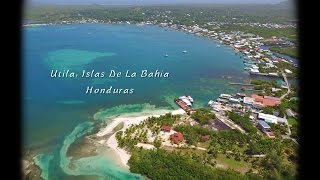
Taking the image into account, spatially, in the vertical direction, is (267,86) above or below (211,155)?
below

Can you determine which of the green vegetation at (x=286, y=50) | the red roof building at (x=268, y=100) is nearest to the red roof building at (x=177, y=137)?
the red roof building at (x=268, y=100)

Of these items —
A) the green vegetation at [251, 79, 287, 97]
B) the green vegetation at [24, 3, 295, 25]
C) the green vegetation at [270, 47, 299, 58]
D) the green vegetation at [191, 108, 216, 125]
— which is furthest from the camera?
the green vegetation at [24, 3, 295, 25]

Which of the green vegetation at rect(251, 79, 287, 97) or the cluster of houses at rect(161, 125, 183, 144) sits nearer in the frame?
the cluster of houses at rect(161, 125, 183, 144)

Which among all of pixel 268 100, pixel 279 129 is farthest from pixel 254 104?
pixel 279 129

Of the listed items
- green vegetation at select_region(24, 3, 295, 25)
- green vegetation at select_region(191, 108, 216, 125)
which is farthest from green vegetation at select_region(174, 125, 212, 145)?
green vegetation at select_region(24, 3, 295, 25)

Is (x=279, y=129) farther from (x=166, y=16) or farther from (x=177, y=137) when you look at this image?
(x=166, y=16)

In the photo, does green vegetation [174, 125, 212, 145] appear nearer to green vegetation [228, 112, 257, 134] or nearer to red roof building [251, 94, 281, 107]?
green vegetation [228, 112, 257, 134]
